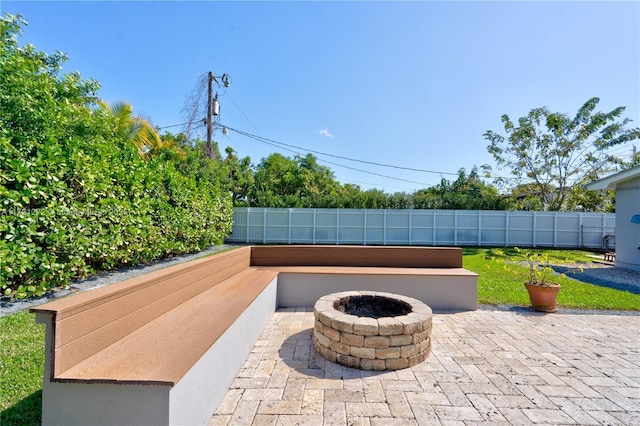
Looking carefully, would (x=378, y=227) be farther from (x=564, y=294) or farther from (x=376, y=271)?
(x=376, y=271)

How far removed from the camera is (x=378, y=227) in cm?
1309

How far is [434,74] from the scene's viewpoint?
8.71 m

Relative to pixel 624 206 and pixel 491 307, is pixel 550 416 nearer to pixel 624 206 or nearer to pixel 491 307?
pixel 491 307

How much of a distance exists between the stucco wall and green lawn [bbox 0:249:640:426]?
3.65m

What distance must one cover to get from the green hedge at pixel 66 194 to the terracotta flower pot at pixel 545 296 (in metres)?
7.01

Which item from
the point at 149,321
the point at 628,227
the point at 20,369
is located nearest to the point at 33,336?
the point at 20,369

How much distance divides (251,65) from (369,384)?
36.6ft

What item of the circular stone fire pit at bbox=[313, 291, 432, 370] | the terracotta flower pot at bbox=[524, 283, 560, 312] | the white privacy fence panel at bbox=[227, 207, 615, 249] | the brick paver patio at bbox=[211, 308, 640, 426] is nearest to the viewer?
the brick paver patio at bbox=[211, 308, 640, 426]

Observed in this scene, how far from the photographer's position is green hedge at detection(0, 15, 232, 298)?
10.8ft

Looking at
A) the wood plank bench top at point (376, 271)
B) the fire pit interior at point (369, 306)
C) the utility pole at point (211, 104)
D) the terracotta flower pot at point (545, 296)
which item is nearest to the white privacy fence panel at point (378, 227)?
the utility pole at point (211, 104)

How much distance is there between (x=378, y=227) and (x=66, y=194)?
11.2 meters

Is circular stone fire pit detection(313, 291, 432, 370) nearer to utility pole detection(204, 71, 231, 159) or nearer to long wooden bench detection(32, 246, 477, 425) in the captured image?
long wooden bench detection(32, 246, 477, 425)

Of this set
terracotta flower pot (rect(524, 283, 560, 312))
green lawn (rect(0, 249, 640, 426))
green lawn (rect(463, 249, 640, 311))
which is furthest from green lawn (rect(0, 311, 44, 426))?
terracotta flower pot (rect(524, 283, 560, 312))

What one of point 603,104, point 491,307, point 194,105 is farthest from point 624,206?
point 194,105
